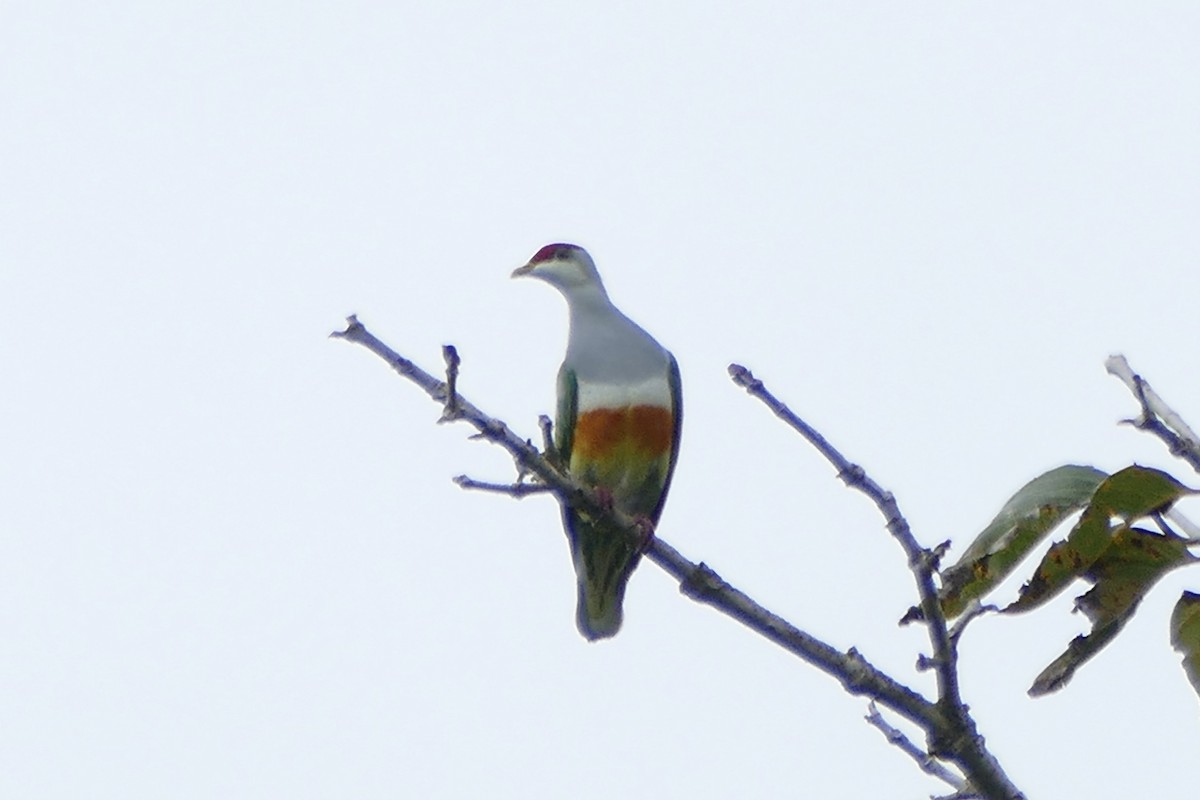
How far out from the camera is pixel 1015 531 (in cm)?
312

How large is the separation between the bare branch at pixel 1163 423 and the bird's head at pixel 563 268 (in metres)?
4.01

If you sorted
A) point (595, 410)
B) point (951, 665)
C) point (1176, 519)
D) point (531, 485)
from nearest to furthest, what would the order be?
point (951, 665) → point (1176, 519) → point (531, 485) → point (595, 410)

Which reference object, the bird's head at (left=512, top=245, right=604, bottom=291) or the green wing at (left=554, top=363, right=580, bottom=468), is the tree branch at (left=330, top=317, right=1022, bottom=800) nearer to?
the green wing at (left=554, top=363, right=580, bottom=468)

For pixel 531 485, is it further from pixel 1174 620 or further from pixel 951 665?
pixel 1174 620

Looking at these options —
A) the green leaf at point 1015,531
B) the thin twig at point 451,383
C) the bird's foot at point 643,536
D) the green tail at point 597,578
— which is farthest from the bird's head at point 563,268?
the green leaf at point 1015,531

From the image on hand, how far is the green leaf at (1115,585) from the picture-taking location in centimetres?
302

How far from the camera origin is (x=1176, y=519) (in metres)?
3.04

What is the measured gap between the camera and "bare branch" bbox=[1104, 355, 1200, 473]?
2.82m

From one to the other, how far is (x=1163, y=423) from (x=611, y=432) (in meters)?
3.41

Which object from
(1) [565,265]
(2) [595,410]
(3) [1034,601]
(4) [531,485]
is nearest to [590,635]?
(2) [595,410]

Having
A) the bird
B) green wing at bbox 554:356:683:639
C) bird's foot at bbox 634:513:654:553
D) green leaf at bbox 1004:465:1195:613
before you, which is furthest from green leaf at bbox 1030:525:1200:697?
green wing at bbox 554:356:683:639

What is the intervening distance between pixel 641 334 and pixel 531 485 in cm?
325

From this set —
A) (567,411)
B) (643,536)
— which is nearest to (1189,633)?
(643,536)

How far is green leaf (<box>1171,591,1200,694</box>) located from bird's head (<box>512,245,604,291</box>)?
164 inches
